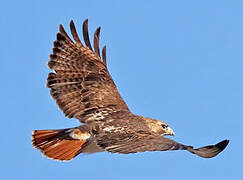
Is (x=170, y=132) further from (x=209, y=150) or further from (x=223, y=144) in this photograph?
(x=223, y=144)

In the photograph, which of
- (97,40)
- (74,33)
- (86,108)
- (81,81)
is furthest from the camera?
(97,40)

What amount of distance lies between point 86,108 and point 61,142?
75 cm

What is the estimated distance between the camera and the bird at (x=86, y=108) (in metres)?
10.9

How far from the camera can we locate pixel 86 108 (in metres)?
12.0

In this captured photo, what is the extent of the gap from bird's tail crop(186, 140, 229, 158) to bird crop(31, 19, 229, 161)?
54cm

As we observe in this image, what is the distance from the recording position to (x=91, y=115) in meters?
11.8

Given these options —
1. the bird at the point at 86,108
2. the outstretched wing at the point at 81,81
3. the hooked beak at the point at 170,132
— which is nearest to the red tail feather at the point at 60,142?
the bird at the point at 86,108

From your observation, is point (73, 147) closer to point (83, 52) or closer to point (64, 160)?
point (64, 160)

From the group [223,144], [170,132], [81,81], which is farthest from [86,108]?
[223,144]

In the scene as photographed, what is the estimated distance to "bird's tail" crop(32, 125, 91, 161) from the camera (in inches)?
450

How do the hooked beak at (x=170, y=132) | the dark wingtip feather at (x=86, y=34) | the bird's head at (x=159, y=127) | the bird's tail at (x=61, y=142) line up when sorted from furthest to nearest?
the dark wingtip feather at (x=86, y=34)
the hooked beak at (x=170, y=132)
the bird's head at (x=159, y=127)
the bird's tail at (x=61, y=142)

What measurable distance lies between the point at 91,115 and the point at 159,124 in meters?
1.29

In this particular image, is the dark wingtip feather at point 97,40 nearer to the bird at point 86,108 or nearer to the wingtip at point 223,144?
the bird at point 86,108

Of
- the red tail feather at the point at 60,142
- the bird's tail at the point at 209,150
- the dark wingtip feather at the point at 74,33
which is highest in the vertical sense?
the dark wingtip feather at the point at 74,33
